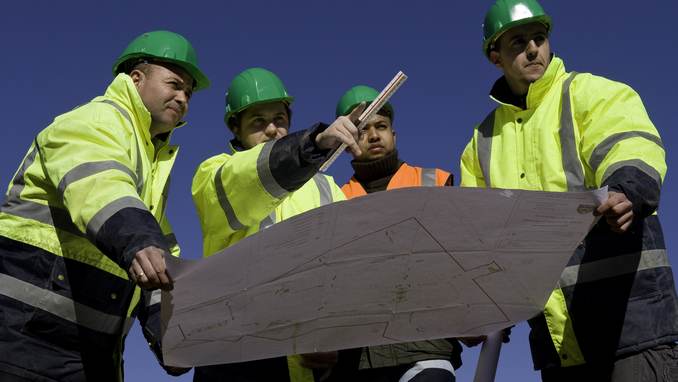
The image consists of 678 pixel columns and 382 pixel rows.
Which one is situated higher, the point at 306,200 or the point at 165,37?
the point at 165,37

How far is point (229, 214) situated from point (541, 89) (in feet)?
6.23

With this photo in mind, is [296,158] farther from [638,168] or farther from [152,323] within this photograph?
[638,168]

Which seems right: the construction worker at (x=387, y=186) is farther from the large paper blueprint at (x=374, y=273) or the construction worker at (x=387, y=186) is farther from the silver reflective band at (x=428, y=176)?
the large paper blueprint at (x=374, y=273)

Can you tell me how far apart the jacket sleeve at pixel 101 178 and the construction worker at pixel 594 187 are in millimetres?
1937

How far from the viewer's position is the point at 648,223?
13.5 ft

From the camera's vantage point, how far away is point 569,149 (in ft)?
14.2

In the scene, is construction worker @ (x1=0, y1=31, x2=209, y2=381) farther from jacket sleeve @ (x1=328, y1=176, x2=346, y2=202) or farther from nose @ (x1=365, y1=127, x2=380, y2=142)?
nose @ (x1=365, y1=127, x2=380, y2=142)

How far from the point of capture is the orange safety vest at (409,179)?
5734 millimetres

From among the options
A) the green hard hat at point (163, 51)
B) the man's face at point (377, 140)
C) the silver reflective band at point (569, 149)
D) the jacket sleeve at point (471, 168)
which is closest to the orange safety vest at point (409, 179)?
the man's face at point (377, 140)

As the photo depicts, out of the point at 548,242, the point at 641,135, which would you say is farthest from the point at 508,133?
the point at 548,242

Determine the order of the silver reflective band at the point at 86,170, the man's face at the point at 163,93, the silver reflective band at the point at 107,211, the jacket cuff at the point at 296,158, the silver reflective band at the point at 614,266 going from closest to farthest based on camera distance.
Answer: the silver reflective band at the point at 107,211 → the silver reflective band at the point at 86,170 → the jacket cuff at the point at 296,158 → the silver reflective band at the point at 614,266 → the man's face at the point at 163,93

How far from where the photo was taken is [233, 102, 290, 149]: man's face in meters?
5.21

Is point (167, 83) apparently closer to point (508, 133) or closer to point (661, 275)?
point (508, 133)

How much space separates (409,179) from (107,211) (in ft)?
10.1
